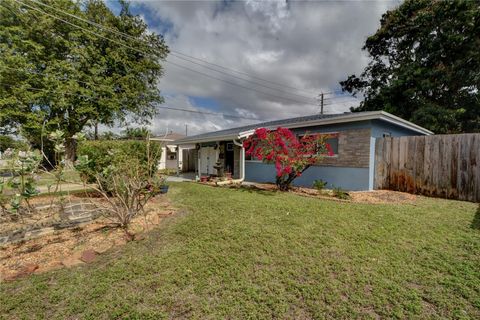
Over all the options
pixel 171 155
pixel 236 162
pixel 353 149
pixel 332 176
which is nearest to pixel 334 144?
pixel 353 149

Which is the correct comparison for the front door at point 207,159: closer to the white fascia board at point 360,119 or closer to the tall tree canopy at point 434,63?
the white fascia board at point 360,119

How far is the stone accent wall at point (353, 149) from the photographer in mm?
8414

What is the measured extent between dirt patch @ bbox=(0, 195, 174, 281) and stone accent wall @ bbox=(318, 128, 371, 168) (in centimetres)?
759

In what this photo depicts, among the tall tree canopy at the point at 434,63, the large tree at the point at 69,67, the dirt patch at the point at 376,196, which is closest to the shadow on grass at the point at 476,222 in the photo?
the dirt patch at the point at 376,196

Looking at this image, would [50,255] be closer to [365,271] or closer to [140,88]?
[365,271]

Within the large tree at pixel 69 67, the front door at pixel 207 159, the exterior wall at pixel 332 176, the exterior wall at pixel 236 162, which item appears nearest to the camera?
the exterior wall at pixel 332 176

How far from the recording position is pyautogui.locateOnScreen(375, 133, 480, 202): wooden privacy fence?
22.4 ft

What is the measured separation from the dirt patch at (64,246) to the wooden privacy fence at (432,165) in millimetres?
8689

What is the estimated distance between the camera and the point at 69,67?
18.3m

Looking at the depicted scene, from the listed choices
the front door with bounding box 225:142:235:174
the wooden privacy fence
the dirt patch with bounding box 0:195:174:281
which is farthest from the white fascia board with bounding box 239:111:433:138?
the dirt patch with bounding box 0:195:174:281

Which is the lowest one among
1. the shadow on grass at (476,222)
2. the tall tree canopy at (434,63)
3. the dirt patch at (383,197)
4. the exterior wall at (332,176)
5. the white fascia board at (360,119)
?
the shadow on grass at (476,222)

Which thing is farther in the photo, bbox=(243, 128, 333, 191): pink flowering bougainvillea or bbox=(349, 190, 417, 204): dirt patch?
bbox=(243, 128, 333, 191): pink flowering bougainvillea

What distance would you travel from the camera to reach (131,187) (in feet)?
15.4

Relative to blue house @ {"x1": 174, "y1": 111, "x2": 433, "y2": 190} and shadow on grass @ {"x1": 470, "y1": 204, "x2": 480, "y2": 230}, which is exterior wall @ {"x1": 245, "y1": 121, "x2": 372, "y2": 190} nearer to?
blue house @ {"x1": 174, "y1": 111, "x2": 433, "y2": 190}
